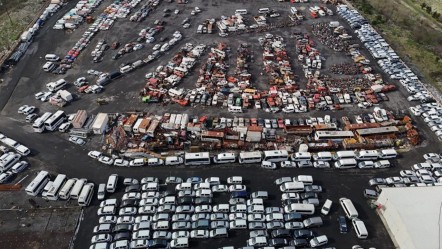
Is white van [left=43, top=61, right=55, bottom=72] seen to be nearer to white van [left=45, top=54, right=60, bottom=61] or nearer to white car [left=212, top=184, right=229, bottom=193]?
white van [left=45, top=54, right=60, bottom=61]

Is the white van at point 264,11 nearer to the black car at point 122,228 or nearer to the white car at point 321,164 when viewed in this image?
the white car at point 321,164

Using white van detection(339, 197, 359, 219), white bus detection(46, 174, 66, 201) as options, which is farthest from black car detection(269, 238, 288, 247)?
white bus detection(46, 174, 66, 201)

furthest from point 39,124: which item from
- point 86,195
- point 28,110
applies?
point 86,195

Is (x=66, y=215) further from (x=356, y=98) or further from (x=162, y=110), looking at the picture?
(x=356, y=98)

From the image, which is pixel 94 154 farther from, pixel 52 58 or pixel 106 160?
pixel 52 58

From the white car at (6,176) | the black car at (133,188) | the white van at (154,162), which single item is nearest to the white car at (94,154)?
the white van at (154,162)

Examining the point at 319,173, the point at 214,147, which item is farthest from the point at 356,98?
the point at 214,147
